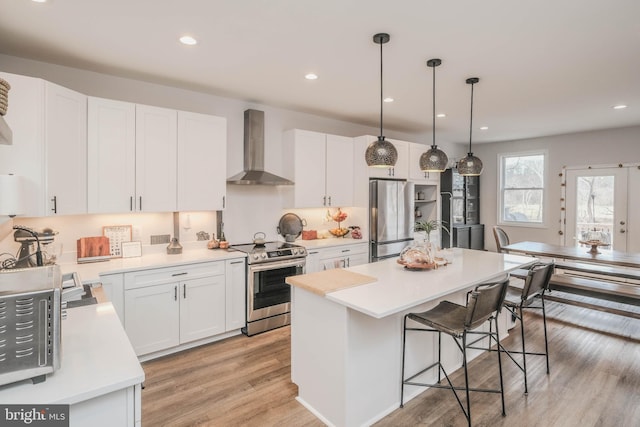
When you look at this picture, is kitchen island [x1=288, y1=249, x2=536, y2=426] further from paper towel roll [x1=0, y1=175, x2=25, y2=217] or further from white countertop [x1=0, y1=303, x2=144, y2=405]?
paper towel roll [x1=0, y1=175, x2=25, y2=217]

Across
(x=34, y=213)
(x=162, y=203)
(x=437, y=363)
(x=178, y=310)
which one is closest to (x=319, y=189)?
(x=162, y=203)

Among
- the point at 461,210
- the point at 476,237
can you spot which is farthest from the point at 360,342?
the point at 476,237

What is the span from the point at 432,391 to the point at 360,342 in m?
0.95

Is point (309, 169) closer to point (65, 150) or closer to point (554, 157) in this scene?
point (65, 150)

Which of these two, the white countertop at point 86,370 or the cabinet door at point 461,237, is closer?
the white countertop at point 86,370

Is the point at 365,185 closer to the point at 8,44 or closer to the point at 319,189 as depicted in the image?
the point at 319,189

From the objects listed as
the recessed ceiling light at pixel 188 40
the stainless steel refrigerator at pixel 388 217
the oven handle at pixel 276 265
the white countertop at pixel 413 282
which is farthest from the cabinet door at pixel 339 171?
the recessed ceiling light at pixel 188 40

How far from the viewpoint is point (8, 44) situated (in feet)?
8.66

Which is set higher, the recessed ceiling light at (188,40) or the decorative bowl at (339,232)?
the recessed ceiling light at (188,40)

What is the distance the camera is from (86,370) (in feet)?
4.21

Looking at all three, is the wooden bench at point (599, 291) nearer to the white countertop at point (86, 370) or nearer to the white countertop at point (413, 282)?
the white countertop at point (413, 282)

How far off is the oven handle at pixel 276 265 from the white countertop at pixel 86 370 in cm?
195

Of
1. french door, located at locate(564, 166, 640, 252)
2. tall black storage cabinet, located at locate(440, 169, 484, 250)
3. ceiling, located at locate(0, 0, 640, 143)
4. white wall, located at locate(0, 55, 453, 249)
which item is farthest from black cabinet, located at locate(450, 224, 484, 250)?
white wall, located at locate(0, 55, 453, 249)

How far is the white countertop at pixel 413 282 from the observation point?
2008 millimetres
